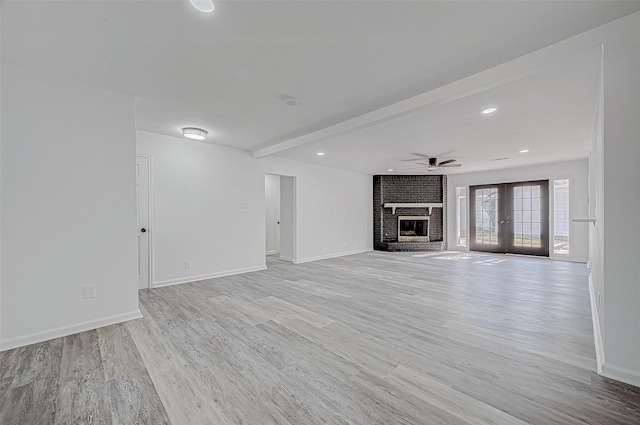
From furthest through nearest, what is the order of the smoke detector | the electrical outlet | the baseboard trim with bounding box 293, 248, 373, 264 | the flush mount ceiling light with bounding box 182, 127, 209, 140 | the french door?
1. the french door
2. the baseboard trim with bounding box 293, 248, 373, 264
3. the flush mount ceiling light with bounding box 182, 127, 209, 140
4. the smoke detector
5. the electrical outlet

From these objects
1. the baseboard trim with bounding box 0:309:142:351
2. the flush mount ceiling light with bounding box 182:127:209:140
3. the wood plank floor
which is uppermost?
the flush mount ceiling light with bounding box 182:127:209:140

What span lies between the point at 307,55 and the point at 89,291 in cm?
315

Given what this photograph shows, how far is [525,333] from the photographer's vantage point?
259 centimetres

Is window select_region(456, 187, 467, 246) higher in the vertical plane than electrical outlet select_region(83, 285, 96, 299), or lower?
higher

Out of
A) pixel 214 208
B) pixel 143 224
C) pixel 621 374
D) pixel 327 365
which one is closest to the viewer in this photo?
pixel 621 374

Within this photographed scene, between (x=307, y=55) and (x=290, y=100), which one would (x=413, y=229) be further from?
(x=307, y=55)

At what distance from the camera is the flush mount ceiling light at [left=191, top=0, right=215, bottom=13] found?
1.66m

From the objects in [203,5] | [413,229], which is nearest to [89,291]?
[203,5]

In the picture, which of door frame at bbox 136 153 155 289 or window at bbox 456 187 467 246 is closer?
door frame at bbox 136 153 155 289

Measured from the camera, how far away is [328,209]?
745 cm

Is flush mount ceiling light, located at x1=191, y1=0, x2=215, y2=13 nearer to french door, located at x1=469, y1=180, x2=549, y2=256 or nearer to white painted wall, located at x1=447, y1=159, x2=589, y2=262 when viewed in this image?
white painted wall, located at x1=447, y1=159, x2=589, y2=262

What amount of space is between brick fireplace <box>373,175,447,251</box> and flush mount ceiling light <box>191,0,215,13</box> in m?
7.66

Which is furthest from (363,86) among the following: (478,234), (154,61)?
(478,234)

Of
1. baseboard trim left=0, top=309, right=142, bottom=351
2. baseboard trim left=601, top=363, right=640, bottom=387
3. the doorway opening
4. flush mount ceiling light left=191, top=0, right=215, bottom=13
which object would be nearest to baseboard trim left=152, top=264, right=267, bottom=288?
the doorway opening
